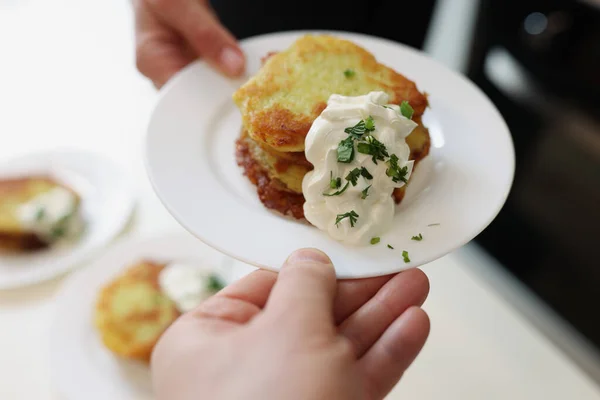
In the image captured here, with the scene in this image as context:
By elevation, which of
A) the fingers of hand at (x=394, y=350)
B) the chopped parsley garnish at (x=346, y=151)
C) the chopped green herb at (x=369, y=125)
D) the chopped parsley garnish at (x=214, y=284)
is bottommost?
the chopped parsley garnish at (x=214, y=284)

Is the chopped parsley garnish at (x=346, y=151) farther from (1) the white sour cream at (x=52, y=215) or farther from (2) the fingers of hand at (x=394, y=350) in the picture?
(1) the white sour cream at (x=52, y=215)

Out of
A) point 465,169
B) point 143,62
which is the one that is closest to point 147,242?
point 143,62

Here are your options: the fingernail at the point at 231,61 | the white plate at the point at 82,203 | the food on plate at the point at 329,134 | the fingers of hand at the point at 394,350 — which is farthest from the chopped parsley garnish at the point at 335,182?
the white plate at the point at 82,203

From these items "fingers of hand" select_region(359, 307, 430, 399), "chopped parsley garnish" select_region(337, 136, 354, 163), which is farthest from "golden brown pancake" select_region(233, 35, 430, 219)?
"fingers of hand" select_region(359, 307, 430, 399)

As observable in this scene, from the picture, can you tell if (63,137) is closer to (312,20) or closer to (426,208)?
(312,20)

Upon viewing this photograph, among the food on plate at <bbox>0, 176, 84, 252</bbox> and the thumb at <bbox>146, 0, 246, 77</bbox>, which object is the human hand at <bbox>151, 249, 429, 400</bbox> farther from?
the food on plate at <bbox>0, 176, 84, 252</bbox>
